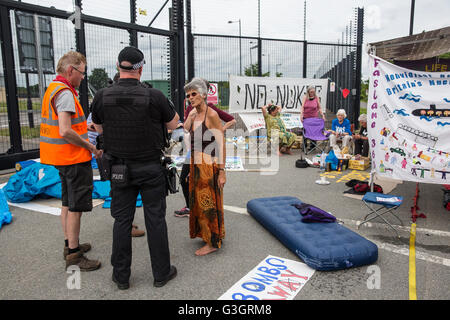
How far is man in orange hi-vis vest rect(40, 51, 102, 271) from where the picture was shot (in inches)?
122

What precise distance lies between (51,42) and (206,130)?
5.70 m

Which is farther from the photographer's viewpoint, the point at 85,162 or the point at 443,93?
the point at 443,93

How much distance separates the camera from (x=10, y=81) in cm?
689

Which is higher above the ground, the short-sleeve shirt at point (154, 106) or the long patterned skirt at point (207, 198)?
the short-sleeve shirt at point (154, 106)

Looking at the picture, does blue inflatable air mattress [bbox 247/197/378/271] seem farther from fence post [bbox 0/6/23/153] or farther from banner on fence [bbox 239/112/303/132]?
banner on fence [bbox 239/112/303/132]

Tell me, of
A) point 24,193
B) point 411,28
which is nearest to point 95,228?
point 24,193

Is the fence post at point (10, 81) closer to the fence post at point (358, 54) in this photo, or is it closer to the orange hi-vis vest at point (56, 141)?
the orange hi-vis vest at point (56, 141)

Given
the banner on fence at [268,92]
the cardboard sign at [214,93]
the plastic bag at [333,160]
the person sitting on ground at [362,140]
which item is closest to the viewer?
the plastic bag at [333,160]

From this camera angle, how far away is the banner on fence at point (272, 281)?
2826 millimetres

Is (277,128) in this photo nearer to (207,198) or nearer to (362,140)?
(362,140)

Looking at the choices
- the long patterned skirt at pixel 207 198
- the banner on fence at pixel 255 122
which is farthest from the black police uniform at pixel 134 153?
the banner on fence at pixel 255 122

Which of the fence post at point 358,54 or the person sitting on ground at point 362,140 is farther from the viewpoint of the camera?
the fence post at point 358,54

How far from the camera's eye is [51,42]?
7.27 m

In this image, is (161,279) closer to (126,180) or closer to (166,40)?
(126,180)
